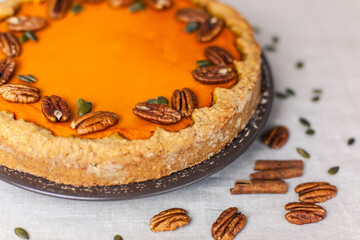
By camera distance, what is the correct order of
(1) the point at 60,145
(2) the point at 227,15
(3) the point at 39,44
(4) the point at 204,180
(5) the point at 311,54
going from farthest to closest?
(5) the point at 311,54 → (2) the point at 227,15 → (3) the point at 39,44 → (4) the point at 204,180 → (1) the point at 60,145

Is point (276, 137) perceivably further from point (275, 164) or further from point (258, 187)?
point (258, 187)

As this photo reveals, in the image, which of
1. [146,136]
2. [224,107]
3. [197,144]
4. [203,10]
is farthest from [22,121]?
[203,10]

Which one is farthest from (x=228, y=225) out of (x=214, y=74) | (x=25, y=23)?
(x=25, y=23)

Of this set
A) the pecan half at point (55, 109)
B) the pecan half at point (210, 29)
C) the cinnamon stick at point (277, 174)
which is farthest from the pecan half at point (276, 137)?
the pecan half at point (55, 109)

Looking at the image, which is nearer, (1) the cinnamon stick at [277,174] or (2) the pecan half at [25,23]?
(1) the cinnamon stick at [277,174]

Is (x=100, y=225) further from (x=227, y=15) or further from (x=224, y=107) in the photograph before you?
(x=227, y=15)

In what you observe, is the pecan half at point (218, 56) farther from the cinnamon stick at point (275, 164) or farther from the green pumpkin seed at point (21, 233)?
the green pumpkin seed at point (21, 233)
